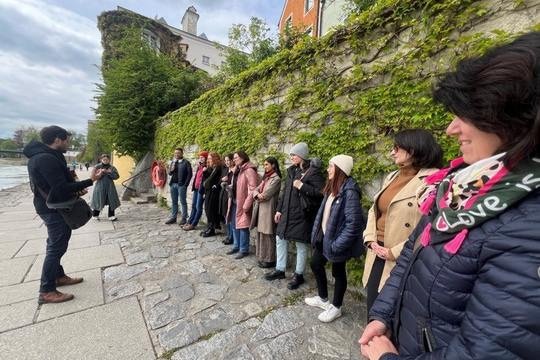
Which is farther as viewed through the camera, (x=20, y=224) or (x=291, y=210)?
(x=20, y=224)

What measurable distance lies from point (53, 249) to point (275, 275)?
2865 millimetres

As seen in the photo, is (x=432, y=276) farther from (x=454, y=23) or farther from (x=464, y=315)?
(x=454, y=23)

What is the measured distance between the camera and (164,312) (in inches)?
115

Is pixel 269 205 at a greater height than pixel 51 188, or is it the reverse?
pixel 51 188

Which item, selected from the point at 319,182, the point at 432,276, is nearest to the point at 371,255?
the point at 319,182

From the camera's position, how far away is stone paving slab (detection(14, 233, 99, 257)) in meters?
4.75

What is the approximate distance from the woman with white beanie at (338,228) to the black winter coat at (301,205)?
39 centimetres

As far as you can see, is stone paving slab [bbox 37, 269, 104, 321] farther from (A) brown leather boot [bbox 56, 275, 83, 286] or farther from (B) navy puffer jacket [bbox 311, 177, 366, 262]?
(B) navy puffer jacket [bbox 311, 177, 366, 262]

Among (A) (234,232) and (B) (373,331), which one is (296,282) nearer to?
(A) (234,232)

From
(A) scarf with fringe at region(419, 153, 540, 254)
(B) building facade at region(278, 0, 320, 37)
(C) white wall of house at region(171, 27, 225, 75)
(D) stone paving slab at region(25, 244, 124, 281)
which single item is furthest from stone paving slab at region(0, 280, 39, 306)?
(C) white wall of house at region(171, 27, 225, 75)

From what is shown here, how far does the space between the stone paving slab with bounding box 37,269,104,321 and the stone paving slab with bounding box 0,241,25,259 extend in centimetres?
190

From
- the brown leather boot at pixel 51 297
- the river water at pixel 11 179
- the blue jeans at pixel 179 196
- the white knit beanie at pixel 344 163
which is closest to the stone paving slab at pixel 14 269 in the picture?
the brown leather boot at pixel 51 297

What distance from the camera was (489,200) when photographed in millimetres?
812

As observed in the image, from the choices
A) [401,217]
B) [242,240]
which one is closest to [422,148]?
[401,217]
